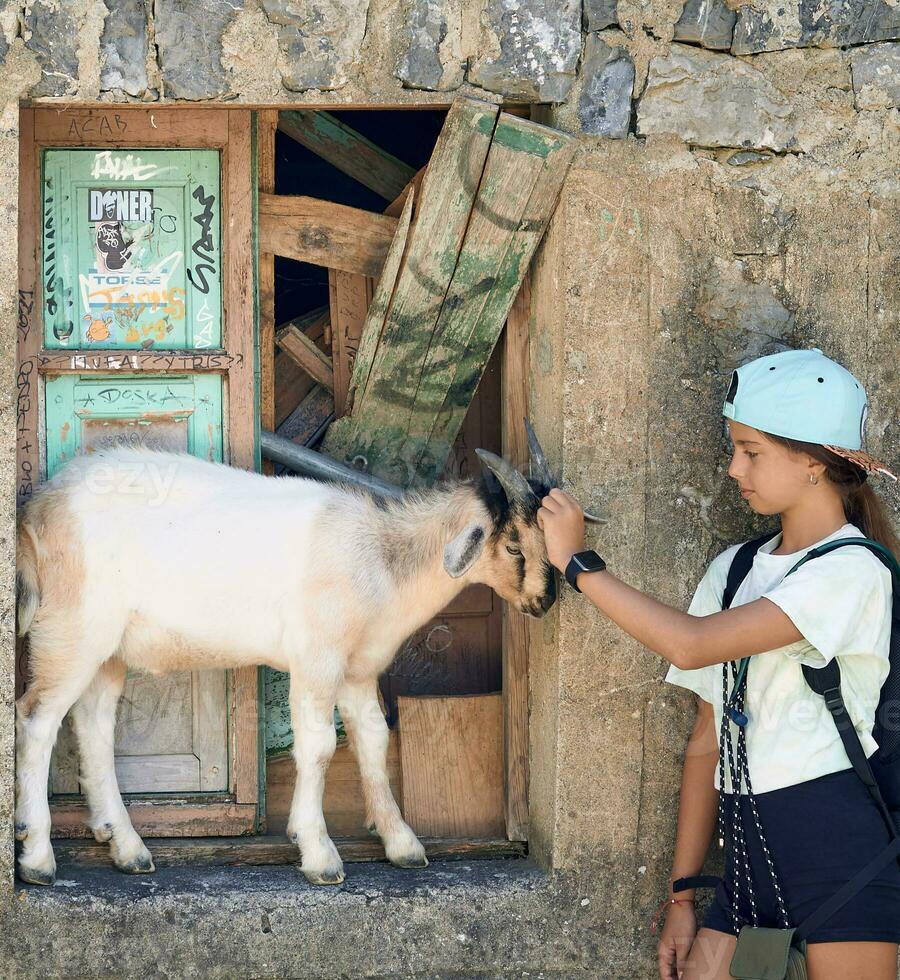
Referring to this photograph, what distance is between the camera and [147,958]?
421cm

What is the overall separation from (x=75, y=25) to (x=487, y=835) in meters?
3.41

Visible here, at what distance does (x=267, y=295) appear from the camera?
204 inches

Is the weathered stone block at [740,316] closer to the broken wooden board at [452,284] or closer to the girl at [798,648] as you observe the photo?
the girl at [798,648]

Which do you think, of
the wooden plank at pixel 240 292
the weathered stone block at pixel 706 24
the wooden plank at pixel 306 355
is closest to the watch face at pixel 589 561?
the wooden plank at pixel 240 292

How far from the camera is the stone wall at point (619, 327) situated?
418 centimetres

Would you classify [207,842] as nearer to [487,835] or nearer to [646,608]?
[487,835]

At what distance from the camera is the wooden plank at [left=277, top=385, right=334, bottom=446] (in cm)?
530

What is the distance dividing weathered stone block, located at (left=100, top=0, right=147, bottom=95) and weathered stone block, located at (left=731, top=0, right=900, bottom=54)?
203 cm

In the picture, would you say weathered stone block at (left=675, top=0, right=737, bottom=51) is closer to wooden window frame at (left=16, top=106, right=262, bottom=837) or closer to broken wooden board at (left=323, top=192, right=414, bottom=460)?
broken wooden board at (left=323, top=192, right=414, bottom=460)

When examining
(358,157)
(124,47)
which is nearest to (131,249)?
(124,47)

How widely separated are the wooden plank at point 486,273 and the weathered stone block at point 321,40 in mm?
584

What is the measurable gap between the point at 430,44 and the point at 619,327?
1.16m

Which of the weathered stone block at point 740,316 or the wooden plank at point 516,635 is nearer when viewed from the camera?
the weathered stone block at point 740,316

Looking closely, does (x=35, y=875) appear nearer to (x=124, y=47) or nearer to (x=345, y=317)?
(x=345, y=317)
